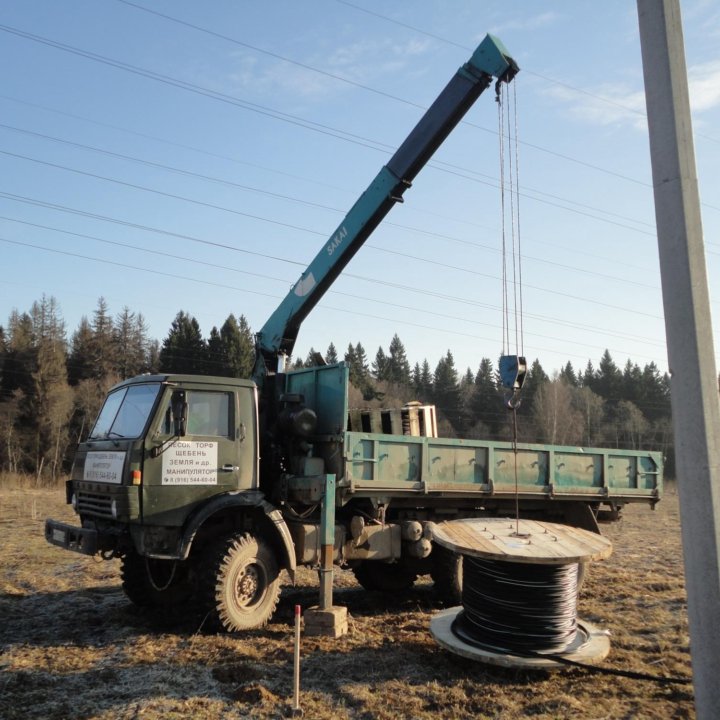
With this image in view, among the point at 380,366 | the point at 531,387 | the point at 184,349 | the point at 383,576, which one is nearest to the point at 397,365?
the point at 380,366

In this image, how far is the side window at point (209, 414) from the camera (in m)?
7.70

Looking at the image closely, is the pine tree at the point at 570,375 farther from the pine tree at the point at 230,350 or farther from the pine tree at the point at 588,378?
the pine tree at the point at 230,350

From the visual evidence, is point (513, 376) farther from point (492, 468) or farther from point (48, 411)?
point (48, 411)

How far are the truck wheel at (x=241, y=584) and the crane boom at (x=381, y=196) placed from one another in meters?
2.88

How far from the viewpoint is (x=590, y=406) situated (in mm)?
60406

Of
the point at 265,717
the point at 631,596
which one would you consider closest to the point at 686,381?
the point at 265,717

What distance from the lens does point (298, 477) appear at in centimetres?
823

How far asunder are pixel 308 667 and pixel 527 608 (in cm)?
211

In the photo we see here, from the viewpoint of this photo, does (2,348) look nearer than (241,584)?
No

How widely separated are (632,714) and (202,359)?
144 feet

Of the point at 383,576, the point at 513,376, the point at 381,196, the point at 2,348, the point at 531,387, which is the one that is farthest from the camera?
the point at 531,387

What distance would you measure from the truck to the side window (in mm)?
13

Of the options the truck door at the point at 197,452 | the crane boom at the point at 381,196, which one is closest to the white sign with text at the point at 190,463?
the truck door at the point at 197,452

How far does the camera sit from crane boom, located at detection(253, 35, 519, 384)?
28.8 feet
